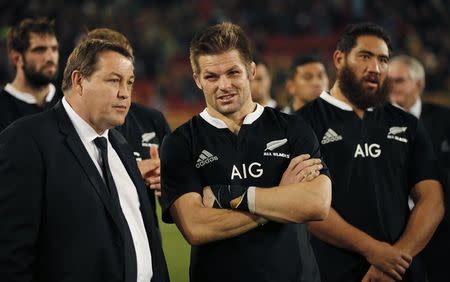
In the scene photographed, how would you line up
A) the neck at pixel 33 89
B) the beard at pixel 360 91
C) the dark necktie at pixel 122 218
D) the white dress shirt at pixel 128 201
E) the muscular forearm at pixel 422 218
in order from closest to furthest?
1. the dark necktie at pixel 122 218
2. the white dress shirt at pixel 128 201
3. the muscular forearm at pixel 422 218
4. the beard at pixel 360 91
5. the neck at pixel 33 89

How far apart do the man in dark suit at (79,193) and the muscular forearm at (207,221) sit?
15 cm

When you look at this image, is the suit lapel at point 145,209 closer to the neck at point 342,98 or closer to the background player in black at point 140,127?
the background player in black at point 140,127

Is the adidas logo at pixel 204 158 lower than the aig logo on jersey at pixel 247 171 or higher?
higher

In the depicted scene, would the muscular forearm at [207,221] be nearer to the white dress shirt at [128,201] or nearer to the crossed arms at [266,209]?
the crossed arms at [266,209]

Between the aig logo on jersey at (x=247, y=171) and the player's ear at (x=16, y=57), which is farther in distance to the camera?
the player's ear at (x=16, y=57)

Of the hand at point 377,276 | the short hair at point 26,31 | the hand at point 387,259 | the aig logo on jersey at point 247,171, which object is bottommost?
the hand at point 377,276

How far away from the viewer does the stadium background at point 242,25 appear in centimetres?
1627

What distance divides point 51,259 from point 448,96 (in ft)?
42.8

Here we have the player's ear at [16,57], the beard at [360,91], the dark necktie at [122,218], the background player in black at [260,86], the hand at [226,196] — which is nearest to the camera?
the dark necktie at [122,218]

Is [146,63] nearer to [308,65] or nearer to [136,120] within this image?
[308,65]

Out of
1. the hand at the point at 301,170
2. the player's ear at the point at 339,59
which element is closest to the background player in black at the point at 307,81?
the player's ear at the point at 339,59

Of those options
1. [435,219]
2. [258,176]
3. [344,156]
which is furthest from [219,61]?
[435,219]

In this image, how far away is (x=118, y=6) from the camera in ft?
60.7

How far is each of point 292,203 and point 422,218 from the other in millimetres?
1201
